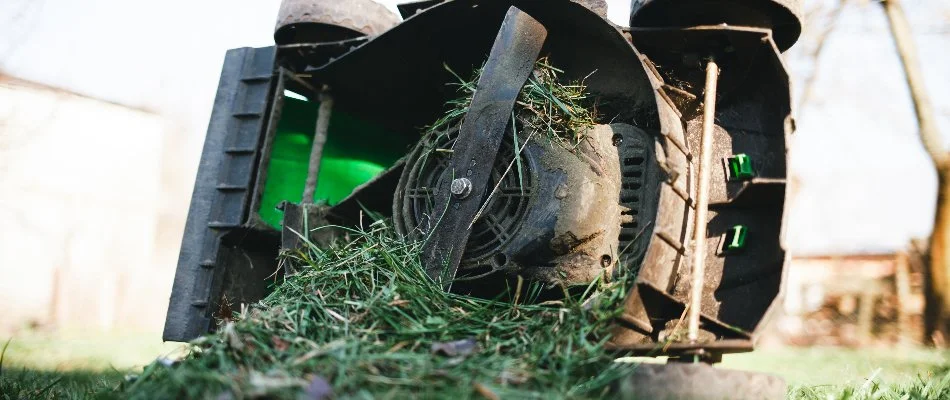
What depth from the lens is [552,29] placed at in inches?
154

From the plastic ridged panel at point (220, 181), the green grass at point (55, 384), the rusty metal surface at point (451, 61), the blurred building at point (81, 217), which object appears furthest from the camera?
the blurred building at point (81, 217)

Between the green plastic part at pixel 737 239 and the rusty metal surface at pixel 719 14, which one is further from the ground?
the rusty metal surface at pixel 719 14

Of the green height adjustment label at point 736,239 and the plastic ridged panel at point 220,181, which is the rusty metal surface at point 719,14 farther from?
the plastic ridged panel at point 220,181

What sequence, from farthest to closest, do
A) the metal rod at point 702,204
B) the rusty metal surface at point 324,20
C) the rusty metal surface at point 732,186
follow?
the rusty metal surface at point 324,20
the rusty metal surface at point 732,186
the metal rod at point 702,204

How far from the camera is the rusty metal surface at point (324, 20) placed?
195 inches

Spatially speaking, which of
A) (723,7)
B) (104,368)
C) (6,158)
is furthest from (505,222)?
(6,158)

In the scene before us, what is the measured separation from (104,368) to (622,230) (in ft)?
11.5

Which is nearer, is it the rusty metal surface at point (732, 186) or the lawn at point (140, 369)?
the rusty metal surface at point (732, 186)

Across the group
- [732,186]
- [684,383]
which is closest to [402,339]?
[684,383]

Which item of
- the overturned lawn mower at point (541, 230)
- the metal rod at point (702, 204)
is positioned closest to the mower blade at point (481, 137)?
the overturned lawn mower at point (541, 230)

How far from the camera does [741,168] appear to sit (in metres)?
3.46

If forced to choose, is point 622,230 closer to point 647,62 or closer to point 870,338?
point 647,62

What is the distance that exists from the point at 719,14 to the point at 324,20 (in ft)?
8.30

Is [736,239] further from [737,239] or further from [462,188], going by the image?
[462,188]
